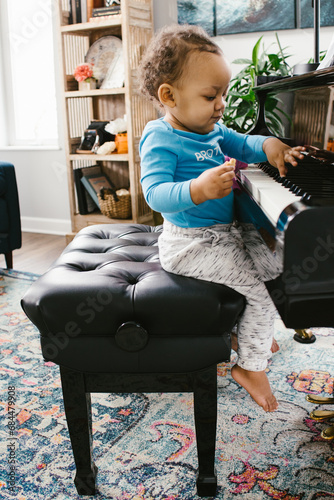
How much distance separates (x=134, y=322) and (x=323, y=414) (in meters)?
0.74

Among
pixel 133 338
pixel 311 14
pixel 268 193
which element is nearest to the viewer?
pixel 268 193

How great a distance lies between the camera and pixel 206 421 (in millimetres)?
1099

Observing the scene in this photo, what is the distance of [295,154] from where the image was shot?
4.00ft

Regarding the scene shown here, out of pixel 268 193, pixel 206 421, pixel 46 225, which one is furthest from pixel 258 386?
pixel 46 225

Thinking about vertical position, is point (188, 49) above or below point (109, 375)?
above

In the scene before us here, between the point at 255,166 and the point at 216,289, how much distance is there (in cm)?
51

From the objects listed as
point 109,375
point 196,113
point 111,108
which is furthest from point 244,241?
point 111,108

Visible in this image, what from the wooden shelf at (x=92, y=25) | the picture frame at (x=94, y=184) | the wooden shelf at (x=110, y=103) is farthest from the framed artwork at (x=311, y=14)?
the picture frame at (x=94, y=184)

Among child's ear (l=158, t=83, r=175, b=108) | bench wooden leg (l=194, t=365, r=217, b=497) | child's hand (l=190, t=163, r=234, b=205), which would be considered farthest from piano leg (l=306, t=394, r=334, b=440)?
child's ear (l=158, t=83, r=175, b=108)

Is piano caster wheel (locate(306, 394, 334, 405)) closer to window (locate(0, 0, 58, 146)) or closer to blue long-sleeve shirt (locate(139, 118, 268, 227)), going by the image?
blue long-sleeve shirt (locate(139, 118, 268, 227))

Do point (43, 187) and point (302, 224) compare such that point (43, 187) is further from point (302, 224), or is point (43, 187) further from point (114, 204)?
point (302, 224)

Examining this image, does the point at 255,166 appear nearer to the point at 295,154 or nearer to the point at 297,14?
the point at 295,154

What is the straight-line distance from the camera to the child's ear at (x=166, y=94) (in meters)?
1.19

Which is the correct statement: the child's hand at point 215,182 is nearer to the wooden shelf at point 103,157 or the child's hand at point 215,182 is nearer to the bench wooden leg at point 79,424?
the bench wooden leg at point 79,424
